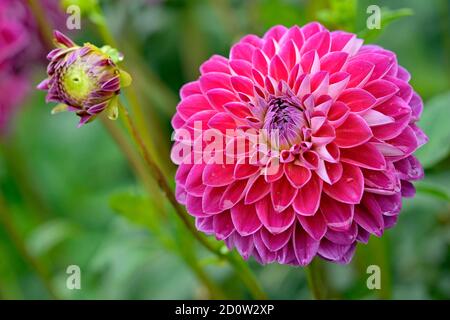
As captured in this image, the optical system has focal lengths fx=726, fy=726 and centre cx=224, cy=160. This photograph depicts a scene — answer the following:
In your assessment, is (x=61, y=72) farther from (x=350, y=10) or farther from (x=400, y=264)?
(x=400, y=264)

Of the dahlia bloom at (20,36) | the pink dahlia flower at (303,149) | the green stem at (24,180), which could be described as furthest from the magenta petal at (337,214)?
the green stem at (24,180)

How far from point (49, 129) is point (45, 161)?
0.07m

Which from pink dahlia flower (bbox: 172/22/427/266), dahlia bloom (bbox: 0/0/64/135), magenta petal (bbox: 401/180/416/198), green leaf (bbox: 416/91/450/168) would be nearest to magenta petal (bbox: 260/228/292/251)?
pink dahlia flower (bbox: 172/22/427/266)

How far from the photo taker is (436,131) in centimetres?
78

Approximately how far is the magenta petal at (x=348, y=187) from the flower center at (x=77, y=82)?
0.21 meters

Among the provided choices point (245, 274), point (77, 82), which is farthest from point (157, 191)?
point (77, 82)

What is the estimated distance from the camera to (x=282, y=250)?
587mm

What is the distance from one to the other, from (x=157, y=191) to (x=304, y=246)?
1.26 feet

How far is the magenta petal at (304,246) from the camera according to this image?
22.5 inches

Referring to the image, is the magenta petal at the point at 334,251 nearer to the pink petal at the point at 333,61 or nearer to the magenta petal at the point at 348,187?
the magenta petal at the point at 348,187

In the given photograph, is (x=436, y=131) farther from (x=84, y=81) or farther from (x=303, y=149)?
Answer: (x=84, y=81)

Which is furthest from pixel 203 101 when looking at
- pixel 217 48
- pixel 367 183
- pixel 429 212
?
pixel 217 48
